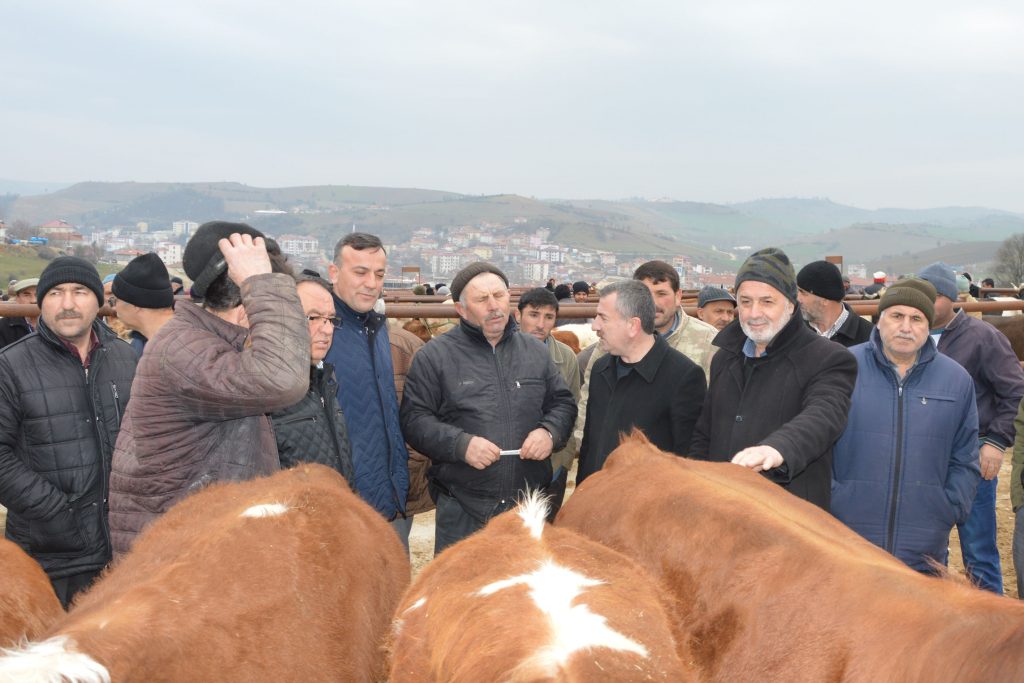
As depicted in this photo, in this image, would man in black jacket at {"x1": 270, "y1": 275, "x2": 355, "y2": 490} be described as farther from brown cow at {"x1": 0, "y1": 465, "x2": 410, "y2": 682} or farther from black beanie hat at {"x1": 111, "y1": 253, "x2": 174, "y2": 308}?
black beanie hat at {"x1": 111, "y1": 253, "x2": 174, "y2": 308}

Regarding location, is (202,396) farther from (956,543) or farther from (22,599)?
(956,543)

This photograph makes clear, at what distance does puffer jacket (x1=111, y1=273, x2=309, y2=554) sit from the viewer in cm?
216

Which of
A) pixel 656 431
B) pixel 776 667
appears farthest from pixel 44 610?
pixel 656 431

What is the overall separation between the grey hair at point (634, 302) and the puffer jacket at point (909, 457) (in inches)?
36.9

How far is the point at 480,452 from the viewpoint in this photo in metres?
3.46

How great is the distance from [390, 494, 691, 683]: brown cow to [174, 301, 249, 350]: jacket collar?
943 mm

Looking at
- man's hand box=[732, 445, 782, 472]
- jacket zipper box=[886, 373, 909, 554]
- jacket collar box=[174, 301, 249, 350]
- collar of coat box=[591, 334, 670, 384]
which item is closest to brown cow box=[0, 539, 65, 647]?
Result: jacket collar box=[174, 301, 249, 350]

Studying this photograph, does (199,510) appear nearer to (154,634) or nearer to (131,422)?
(131,422)

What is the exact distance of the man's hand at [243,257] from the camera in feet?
7.43

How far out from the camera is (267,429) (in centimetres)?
262

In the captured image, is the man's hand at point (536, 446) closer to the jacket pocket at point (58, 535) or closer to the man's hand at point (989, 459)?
the jacket pocket at point (58, 535)

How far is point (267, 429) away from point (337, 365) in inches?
37.0

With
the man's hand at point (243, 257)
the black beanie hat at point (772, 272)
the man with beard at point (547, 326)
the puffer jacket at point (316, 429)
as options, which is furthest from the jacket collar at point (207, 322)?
the man with beard at point (547, 326)

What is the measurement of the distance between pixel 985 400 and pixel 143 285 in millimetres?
5061
